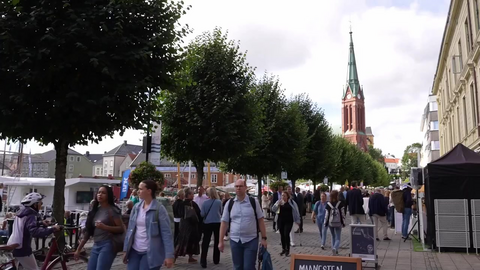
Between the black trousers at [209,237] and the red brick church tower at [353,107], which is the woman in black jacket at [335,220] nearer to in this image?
the black trousers at [209,237]

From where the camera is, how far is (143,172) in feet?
70.8

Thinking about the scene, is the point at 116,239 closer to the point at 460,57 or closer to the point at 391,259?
the point at 391,259

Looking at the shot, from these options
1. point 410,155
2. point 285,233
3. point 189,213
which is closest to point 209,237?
point 189,213

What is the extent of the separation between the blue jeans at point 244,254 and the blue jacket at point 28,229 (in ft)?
9.46

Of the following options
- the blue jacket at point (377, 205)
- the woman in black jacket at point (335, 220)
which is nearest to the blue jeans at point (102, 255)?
the woman in black jacket at point (335, 220)

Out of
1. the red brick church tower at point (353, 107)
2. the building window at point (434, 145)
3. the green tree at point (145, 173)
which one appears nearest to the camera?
the green tree at point (145, 173)

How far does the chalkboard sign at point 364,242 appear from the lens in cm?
1019

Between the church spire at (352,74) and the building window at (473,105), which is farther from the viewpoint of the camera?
the church spire at (352,74)

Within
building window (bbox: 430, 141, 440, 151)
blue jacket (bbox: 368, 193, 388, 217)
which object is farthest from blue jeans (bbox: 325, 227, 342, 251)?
building window (bbox: 430, 141, 440, 151)

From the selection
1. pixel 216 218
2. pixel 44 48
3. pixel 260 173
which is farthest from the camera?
pixel 260 173

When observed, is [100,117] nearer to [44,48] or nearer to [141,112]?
[141,112]

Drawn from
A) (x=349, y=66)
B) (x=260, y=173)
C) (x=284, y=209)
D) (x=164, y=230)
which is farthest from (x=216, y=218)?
(x=349, y=66)

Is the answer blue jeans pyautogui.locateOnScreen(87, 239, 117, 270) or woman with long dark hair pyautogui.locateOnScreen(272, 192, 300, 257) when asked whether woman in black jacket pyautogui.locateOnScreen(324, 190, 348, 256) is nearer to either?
woman with long dark hair pyautogui.locateOnScreen(272, 192, 300, 257)

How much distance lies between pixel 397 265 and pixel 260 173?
56.7ft
